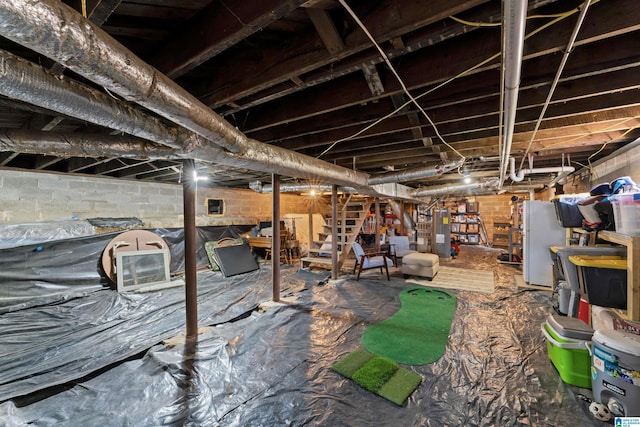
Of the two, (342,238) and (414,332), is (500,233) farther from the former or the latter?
(414,332)

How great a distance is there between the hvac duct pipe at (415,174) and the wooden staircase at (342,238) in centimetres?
139

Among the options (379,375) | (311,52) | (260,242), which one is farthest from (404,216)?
(311,52)

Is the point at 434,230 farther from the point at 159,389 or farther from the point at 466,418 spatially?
the point at 159,389

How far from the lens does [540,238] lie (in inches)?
169

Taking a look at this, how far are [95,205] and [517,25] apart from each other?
Answer: 5.80 meters

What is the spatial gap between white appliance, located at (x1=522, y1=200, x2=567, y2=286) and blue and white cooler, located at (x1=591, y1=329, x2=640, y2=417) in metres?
3.17

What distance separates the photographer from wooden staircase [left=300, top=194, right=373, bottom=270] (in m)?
5.38

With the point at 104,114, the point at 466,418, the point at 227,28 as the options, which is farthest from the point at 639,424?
the point at 104,114

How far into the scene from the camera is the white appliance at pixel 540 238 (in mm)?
4188

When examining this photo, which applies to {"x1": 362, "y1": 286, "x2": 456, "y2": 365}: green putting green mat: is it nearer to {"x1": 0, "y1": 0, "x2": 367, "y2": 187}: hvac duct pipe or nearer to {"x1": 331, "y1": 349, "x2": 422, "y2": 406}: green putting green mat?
{"x1": 331, "y1": 349, "x2": 422, "y2": 406}: green putting green mat

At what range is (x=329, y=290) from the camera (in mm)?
4219

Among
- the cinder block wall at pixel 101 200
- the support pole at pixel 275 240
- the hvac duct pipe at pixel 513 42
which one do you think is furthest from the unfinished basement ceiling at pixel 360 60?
the cinder block wall at pixel 101 200

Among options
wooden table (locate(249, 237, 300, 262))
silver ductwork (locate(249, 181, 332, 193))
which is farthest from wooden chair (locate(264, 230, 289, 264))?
silver ductwork (locate(249, 181, 332, 193))

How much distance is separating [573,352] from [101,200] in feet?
20.9
